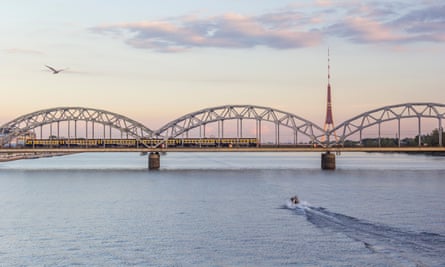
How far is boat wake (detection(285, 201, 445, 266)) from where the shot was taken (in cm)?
3956

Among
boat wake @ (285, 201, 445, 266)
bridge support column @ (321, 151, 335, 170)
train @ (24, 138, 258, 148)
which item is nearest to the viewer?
boat wake @ (285, 201, 445, 266)

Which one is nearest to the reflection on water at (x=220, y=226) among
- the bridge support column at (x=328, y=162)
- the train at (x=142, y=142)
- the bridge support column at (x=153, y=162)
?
the bridge support column at (x=328, y=162)

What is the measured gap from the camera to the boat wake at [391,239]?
3956 centimetres

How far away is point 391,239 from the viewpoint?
149 ft

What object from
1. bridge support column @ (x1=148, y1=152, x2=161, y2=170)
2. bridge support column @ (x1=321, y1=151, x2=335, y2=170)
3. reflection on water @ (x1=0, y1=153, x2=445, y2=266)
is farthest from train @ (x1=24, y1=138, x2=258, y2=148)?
reflection on water @ (x1=0, y1=153, x2=445, y2=266)

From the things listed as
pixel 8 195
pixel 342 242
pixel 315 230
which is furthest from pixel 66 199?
pixel 342 242

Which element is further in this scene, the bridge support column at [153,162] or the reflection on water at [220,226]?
the bridge support column at [153,162]

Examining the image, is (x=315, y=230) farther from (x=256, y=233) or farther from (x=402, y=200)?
(x=402, y=200)

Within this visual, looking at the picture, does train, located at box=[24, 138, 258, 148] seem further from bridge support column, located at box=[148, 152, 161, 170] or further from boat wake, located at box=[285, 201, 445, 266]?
boat wake, located at box=[285, 201, 445, 266]

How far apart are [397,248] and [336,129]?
360 feet

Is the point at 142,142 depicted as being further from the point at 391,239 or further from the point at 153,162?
the point at 391,239

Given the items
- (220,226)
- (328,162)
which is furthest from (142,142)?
(220,226)

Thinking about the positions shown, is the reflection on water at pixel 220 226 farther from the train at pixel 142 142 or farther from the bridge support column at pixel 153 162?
the train at pixel 142 142

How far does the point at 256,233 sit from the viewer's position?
48844 mm
